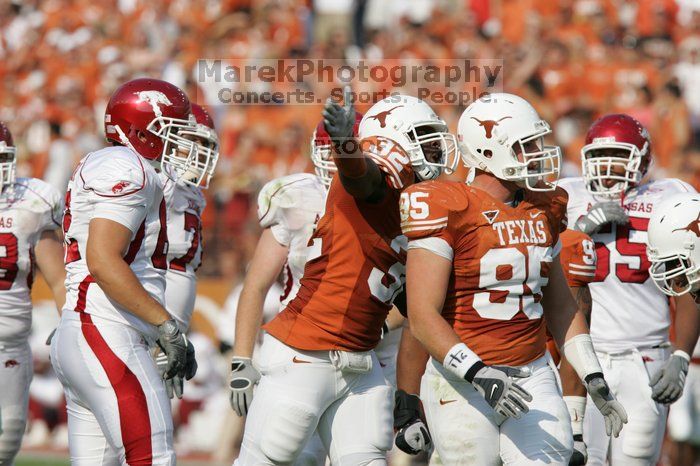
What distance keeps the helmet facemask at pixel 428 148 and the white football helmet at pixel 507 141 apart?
0.16 m

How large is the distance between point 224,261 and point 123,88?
537 cm

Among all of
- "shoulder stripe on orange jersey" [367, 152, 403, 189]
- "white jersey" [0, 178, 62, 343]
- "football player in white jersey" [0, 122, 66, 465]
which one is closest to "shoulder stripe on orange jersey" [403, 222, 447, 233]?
"shoulder stripe on orange jersey" [367, 152, 403, 189]

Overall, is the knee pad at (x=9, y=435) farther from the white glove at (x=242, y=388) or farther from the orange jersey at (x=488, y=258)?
the orange jersey at (x=488, y=258)

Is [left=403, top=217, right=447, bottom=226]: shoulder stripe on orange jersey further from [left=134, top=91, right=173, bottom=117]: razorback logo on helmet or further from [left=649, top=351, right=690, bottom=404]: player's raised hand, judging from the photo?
[left=649, top=351, right=690, bottom=404]: player's raised hand

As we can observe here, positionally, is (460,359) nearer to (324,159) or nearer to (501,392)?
(501,392)

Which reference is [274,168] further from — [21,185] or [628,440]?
[628,440]

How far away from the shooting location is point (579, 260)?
192 inches

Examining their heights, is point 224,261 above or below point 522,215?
below

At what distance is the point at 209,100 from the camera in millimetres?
12508

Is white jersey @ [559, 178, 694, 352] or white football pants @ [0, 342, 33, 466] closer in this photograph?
white football pants @ [0, 342, 33, 466]

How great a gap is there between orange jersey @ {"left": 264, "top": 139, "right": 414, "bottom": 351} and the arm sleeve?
0.99 metres

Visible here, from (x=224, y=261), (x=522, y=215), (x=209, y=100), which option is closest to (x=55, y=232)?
(x=522, y=215)

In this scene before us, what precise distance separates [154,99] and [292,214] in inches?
35.5

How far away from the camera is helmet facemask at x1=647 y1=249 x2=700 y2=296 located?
183 inches
